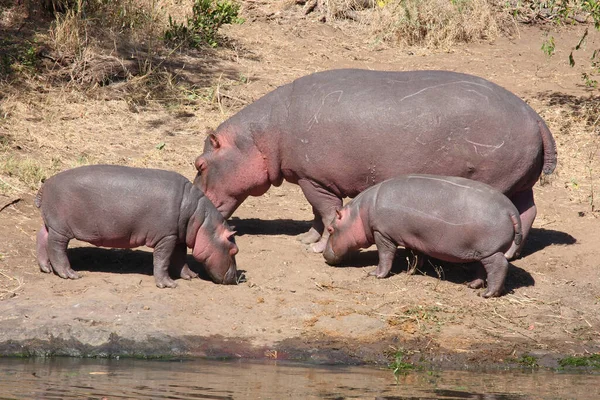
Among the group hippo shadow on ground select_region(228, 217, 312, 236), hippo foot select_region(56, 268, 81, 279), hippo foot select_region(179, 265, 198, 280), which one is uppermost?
hippo foot select_region(56, 268, 81, 279)

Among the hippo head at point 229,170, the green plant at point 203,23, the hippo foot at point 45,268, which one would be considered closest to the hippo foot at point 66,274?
the hippo foot at point 45,268

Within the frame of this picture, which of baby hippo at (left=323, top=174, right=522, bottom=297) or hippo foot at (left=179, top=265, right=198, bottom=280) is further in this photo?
hippo foot at (left=179, top=265, right=198, bottom=280)

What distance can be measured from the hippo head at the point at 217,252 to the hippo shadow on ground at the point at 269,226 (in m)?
1.48

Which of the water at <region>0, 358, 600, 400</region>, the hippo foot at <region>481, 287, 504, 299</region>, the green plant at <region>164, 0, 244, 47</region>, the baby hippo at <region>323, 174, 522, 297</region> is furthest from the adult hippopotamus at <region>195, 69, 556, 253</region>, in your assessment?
the green plant at <region>164, 0, 244, 47</region>

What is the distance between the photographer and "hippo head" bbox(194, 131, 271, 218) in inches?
383

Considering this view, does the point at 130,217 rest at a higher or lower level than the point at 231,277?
higher

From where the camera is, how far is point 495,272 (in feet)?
27.8

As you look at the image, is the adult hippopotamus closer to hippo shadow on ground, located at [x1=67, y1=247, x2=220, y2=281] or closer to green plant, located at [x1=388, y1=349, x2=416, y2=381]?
hippo shadow on ground, located at [x1=67, y1=247, x2=220, y2=281]

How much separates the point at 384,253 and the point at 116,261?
2375 millimetres

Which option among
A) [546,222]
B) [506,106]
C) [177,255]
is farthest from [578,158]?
[177,255]

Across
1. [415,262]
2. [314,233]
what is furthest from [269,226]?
[415,262]

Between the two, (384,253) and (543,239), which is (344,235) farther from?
(543,239)

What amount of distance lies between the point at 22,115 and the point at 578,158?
264 inches

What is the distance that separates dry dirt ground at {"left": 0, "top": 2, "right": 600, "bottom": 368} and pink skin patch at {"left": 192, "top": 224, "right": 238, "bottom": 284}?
4.8 inches
